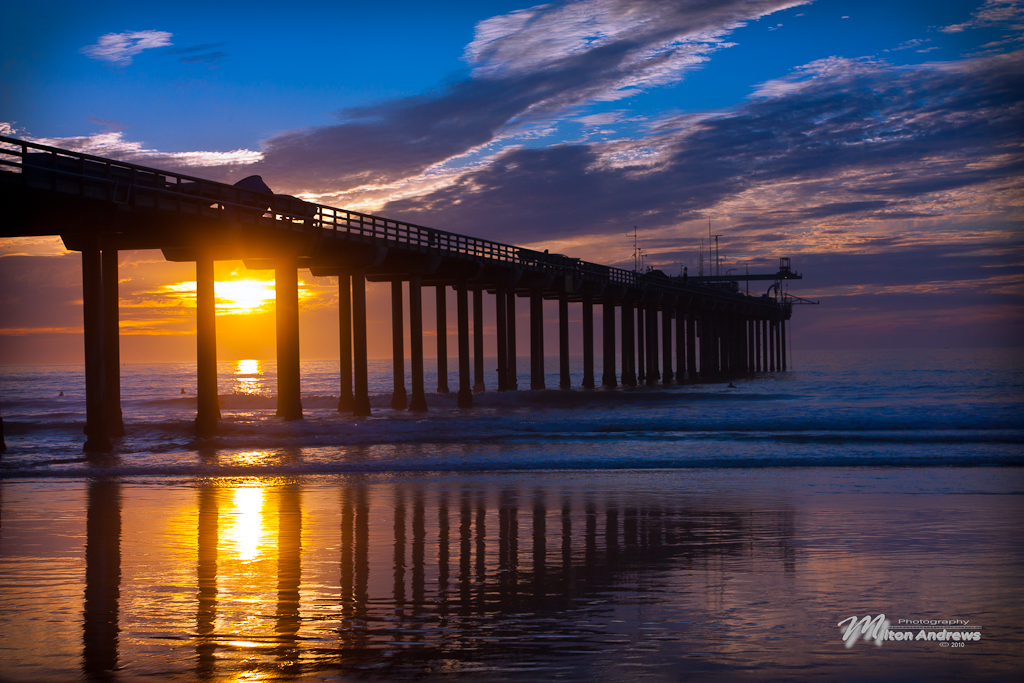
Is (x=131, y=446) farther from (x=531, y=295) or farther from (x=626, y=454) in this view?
(x=531, y=295)

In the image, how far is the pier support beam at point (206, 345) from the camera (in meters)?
25.0

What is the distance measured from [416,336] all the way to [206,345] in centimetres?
1069

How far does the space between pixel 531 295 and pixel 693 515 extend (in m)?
37.1

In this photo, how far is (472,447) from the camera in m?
21.3

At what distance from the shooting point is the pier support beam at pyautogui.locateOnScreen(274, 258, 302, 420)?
29.6 m

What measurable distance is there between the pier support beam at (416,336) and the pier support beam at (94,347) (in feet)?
45.5

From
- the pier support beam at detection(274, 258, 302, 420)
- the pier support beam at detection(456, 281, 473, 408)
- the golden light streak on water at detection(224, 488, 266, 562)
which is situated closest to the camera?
the golden light streak on water at detection(224, 488, 266, 562)

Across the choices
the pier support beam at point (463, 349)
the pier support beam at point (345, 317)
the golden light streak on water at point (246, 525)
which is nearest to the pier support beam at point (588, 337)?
the pier support beam at point (463, 349)

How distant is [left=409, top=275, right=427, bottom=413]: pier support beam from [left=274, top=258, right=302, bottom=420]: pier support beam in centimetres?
556

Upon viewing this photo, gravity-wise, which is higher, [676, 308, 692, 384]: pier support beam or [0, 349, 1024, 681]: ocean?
Answer: [676, 308, 692, 384]: pier support beam

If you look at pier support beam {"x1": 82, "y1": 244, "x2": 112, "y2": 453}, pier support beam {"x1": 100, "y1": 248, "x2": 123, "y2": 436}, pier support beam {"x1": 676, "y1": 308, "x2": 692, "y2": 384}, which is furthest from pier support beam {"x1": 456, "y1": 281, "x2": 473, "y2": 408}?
pier support beam {"x1": 676, "y1": 308, "x2": 692, "y2": 384}

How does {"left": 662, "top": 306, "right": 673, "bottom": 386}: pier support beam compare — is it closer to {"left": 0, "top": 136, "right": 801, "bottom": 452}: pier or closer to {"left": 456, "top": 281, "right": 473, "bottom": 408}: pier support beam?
{"left": 0, "top": 136, "right": 801, "bottom": 452}: pier

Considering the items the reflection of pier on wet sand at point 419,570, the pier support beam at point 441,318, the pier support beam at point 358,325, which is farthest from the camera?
the pier support beam at point 441,318

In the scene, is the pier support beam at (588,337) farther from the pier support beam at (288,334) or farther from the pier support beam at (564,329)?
the pier support beam at (288,334)
